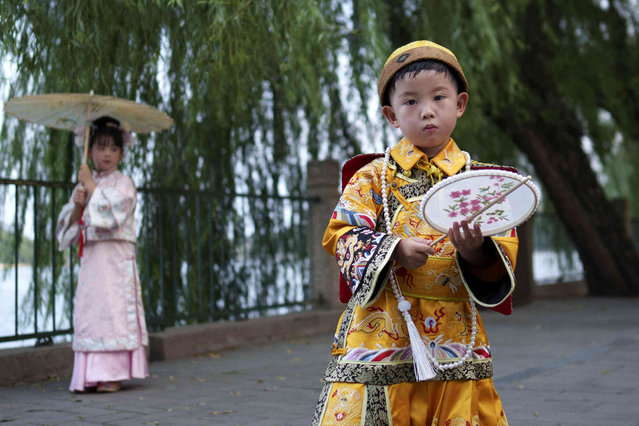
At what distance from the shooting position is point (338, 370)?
2287 mm

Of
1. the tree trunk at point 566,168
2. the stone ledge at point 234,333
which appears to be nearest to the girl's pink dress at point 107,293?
the stone ledge at point 234,333

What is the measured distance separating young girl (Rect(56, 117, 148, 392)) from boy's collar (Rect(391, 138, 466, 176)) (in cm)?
336

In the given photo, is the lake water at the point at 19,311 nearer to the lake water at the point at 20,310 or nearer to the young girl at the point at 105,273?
the lake water at the point at 20,310

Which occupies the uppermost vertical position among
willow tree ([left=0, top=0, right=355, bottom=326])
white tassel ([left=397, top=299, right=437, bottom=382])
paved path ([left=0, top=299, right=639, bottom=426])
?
willow tree ([left=0, top=0, right=355, bottom=326])

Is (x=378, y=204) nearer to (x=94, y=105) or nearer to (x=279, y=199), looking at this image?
(x=94, y=105)

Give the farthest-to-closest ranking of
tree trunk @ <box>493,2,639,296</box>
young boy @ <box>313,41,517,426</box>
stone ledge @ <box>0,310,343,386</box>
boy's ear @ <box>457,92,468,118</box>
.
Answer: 1. tree trunk @ <box>493,2,639,296</box>
2. stone ledge @ <box>0,310,343,386</box>
3. boy's ear @ <box>457,92,468,118</box>
4. young boy @ <box>313,41,517,426</box>

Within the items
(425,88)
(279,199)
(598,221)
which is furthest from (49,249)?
(598,221)

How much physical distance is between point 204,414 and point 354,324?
2329mm

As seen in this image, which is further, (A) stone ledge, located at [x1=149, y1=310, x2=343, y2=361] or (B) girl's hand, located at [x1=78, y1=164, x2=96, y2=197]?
(A) stone ledge, located at [x1=149, y1=310, x2=343, y2=361]

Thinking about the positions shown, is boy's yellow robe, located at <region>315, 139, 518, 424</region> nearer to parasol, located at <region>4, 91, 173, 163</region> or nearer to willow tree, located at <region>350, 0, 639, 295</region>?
parasol, located at <region>4, 91, 173, 163</region>

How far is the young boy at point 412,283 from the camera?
7.25ft

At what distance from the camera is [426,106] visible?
7.66 ft

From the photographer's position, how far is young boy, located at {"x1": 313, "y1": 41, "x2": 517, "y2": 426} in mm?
2209

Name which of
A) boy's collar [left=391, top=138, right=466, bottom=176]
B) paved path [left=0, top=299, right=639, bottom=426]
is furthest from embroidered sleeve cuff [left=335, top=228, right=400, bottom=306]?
paved path [left=0, top=299, right=639, bottom=426]
